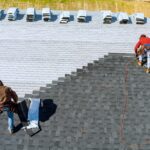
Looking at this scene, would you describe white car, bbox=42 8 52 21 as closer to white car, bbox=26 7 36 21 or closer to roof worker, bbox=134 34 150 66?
white car, bbox=26 7 36 21

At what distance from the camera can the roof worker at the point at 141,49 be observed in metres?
20.2

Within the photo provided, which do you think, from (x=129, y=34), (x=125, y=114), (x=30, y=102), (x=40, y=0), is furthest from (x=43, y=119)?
(x=40, y=0)

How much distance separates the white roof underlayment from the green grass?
8161 millimetres

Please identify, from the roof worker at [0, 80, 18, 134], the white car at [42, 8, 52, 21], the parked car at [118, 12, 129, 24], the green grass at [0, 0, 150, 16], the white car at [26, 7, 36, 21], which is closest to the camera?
the roof worker at [0, 80, 18, 134]

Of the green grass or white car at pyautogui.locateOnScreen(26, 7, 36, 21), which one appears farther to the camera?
the green grass

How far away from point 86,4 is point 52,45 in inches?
471

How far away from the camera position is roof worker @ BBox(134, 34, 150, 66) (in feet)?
66.1

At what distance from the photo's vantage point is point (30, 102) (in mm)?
19000

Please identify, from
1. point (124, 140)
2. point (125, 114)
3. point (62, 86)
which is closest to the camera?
point (124, 140)

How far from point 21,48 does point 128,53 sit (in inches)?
217

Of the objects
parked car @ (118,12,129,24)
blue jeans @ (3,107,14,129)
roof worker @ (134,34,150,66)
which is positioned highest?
parked car @ (118,12,129,24)

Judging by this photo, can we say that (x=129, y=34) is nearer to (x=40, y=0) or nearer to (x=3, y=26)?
(x=3, y=26)

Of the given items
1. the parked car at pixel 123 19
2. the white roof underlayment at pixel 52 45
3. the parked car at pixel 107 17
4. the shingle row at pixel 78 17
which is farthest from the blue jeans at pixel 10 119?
the parked car at pixel 123 19

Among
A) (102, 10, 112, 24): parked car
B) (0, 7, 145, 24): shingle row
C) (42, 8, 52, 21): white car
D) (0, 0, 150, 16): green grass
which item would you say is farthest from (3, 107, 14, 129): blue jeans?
(0, 0, 150, 16): green grass
